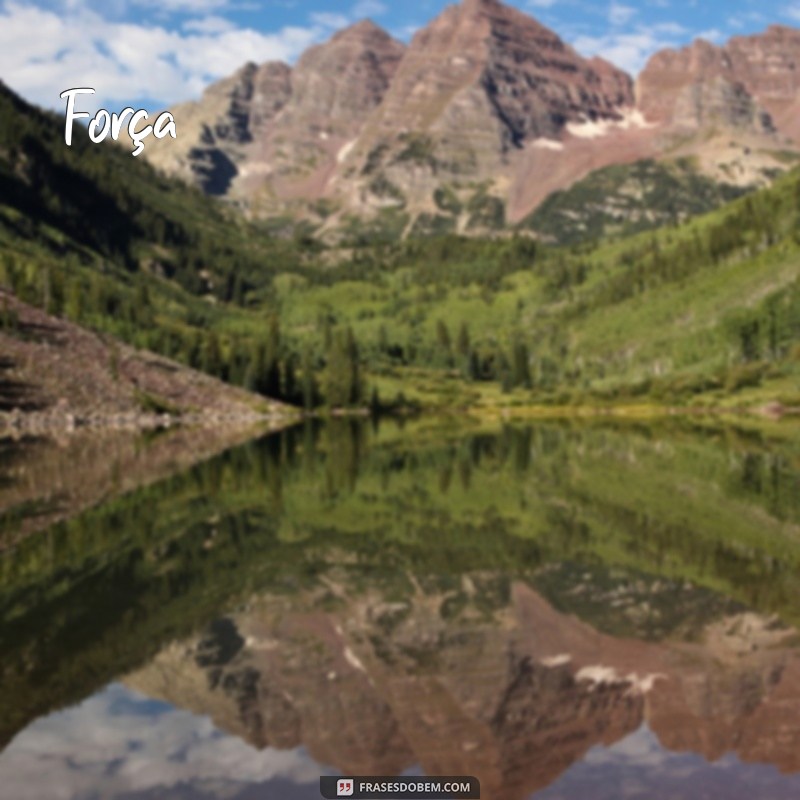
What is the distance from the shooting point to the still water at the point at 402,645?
61.9 feet

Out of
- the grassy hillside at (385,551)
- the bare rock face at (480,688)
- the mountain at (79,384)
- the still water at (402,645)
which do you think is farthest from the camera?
the mountain at (79,384)

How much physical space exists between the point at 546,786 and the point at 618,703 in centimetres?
454

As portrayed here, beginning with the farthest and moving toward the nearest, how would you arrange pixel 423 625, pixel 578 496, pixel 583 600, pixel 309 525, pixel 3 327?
pixel 3 327 < pixel 578 496 < pixel 309 525 < pixel 583 600 < pixel 423 625

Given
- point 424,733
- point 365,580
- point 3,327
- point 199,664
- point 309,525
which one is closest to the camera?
point 424,733

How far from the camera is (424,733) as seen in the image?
20.1 meters

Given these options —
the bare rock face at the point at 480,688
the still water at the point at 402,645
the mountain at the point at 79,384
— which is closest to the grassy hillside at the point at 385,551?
the still water at the point at 402,645

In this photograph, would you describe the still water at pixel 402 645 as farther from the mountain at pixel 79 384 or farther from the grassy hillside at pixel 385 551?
the mountain at pixel 79 384

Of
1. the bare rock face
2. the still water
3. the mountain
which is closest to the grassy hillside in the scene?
the still water

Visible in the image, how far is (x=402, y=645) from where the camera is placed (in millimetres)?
26656

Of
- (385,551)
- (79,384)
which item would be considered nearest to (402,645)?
(385,551)

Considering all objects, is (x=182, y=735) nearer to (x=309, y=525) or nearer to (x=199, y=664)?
(x=199, y=664)

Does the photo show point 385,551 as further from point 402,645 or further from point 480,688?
point 480,688

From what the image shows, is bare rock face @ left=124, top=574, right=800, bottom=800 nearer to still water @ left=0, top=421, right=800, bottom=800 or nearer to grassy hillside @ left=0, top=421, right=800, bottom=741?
still water @ left=0, top=421, right=800, bottom=800

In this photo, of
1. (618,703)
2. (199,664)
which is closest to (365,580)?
(199,664)
